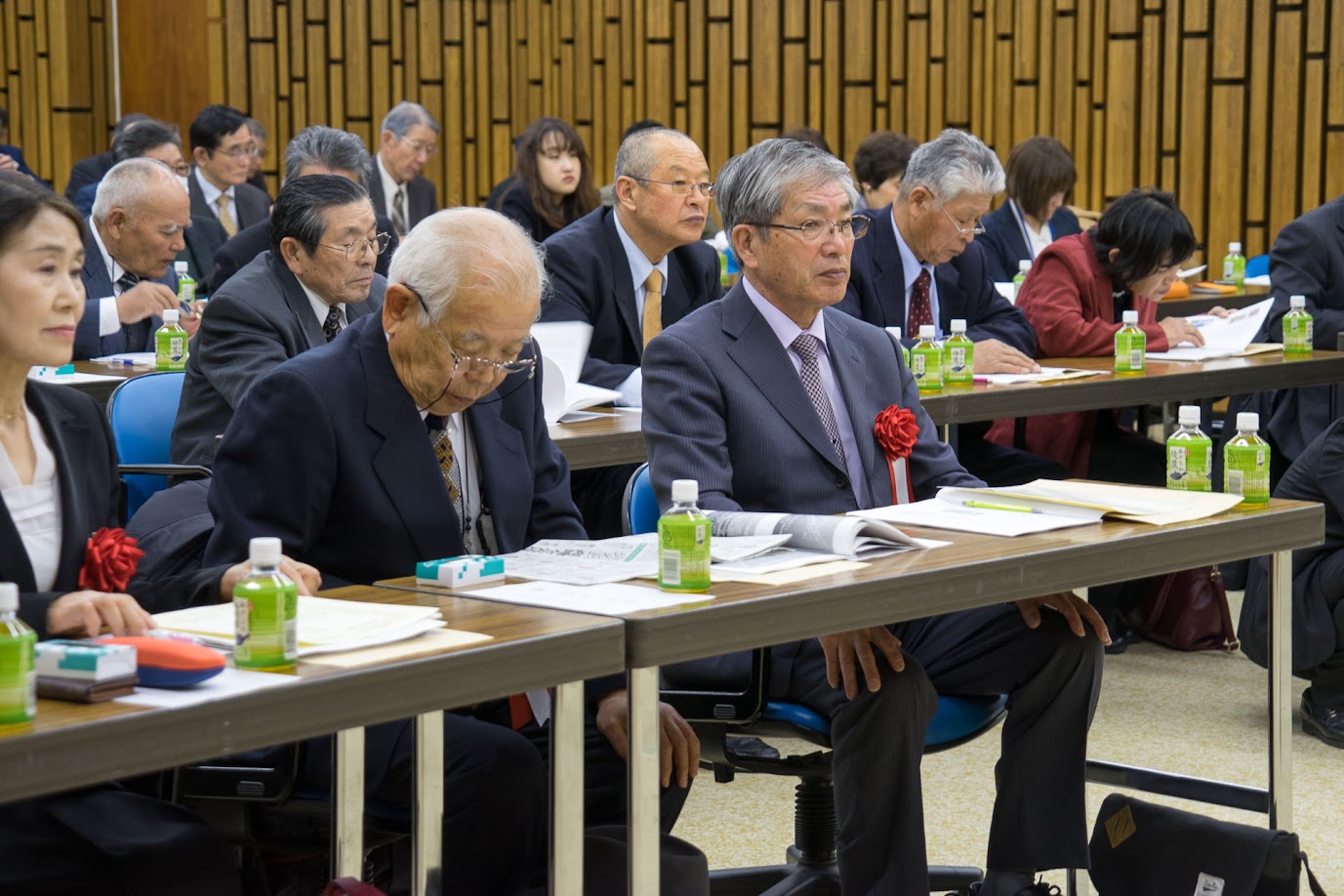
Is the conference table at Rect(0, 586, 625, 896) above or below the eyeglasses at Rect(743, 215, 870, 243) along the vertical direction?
below

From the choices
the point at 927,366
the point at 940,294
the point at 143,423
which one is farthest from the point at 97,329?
the point at 940,294

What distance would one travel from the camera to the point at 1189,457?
3123 mm

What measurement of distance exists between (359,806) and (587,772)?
1.39 ft

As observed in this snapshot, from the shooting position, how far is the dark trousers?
9.05 feet

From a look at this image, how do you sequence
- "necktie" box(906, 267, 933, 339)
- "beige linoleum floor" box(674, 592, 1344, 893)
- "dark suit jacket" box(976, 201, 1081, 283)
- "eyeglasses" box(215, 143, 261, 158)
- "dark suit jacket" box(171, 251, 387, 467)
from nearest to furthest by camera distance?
1. "beige linoleum floor" box(674, 592, 1344, 893)
2. "dark suit jacket" box(171, 251, 387, 467)
3. "necktie" box(906, 267, 933, 339)
4. "dark suit jacket" box(976, 201, 1081, 283)
5. "eyeglasses" box(215, 143, 261, 158)

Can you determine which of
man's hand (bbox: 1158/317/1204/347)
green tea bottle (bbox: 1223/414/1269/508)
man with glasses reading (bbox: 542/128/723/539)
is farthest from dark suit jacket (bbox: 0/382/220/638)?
man's hand (bbox: 1158/317/1204/347)

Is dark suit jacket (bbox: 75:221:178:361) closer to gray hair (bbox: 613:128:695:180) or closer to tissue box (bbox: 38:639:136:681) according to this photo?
gray hair (bbox: 613:128:695:180)

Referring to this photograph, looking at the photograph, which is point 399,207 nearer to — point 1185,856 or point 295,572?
point 1185,856

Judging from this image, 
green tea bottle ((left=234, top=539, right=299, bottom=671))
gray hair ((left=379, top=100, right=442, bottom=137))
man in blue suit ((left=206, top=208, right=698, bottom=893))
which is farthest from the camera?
gray hair ((left=379, top=100, right=442, bottom=137))

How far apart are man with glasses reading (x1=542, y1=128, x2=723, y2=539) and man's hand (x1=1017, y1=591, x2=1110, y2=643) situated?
1918 millimetres

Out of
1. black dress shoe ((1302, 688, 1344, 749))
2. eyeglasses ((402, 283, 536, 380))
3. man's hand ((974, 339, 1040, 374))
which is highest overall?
eyeglasses ((402, 283, 536, 380))

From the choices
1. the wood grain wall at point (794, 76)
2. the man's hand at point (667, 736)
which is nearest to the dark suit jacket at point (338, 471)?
the man's hand at point (667, 736)

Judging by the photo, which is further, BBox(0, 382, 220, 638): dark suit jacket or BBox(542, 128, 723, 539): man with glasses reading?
BBox(542, 128, 723, 539): man with glasses reading

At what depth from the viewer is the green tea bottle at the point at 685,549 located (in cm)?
227
